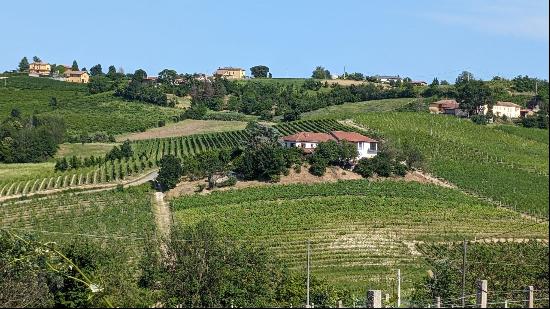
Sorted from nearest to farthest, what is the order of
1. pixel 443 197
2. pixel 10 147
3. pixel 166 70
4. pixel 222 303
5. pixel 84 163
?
pixel 222 303, pixel 443 197, pixel 84 163, pixel 10 147, pixel 166 70

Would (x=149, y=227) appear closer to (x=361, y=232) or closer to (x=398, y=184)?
(x=361, y=232)

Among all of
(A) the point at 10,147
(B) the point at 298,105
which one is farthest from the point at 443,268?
(B) the point at 298,105

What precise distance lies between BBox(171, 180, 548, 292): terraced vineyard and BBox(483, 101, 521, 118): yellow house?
30926mm

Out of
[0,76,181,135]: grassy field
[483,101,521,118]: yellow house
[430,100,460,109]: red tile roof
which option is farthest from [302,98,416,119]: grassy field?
[0,76,181,135]: grassy field

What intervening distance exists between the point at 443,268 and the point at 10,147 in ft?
176

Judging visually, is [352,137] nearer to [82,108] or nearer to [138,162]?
[138,162]

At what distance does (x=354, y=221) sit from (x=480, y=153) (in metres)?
23.1

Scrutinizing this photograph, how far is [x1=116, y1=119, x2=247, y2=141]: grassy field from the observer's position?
8925 centimetres

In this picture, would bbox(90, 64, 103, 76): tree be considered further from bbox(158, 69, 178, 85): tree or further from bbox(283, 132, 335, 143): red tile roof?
bbox(283, 132, 335, 143): red tile roof

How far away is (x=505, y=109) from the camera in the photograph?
90188mm

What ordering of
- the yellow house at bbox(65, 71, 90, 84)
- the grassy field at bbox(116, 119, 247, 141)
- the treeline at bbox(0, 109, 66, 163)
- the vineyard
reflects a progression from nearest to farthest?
the vineyard → the treeline at bbox(0, 109, 66, 163) → the grassy field at bbox(116, 119, 247, 141) → the yellow house at bbox(65, 71, 90, 84)

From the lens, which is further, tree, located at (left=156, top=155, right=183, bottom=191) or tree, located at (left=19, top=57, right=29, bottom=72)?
tree, located at (left=19, top=57, right=29, bottom=72)

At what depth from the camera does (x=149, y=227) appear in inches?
1916

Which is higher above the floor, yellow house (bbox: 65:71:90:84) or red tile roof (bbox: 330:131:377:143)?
yellow house (bbox: 65:71:90:84)
